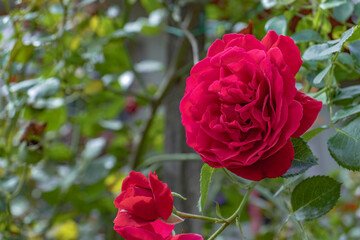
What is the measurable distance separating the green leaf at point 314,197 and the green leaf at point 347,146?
0.11 ft

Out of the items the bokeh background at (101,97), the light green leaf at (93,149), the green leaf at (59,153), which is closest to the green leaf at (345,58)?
the bokeh background at (101,97)

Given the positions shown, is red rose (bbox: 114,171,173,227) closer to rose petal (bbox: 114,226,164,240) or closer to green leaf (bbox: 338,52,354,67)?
rose petal (bbox: 114,226,164,240)

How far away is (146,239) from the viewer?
261 millimetres

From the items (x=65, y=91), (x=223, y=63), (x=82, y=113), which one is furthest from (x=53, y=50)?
(x=223, y=63)

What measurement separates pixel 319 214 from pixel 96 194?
0.66m

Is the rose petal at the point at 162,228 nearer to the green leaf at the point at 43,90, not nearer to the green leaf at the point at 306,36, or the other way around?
the green leaf at the point at 306,36

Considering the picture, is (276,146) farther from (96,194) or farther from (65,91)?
(96,194)

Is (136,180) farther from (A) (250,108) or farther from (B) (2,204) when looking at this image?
(B) (2,204)

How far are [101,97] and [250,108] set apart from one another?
822mm

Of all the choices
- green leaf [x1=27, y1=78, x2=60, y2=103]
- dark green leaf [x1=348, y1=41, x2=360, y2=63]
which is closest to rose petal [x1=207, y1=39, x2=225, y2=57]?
dark green leaf [x1=348, y1=41, x2=360, y2=63]

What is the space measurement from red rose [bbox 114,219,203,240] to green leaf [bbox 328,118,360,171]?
131 millimetres

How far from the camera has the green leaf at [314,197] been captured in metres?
0.34

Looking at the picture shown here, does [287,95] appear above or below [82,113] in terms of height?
above

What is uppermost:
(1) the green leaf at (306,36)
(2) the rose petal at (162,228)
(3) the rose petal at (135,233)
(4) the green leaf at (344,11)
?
(4) the green leaf at (344,11)
